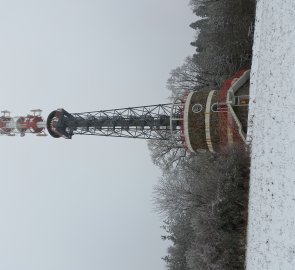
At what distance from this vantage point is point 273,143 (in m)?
20.2

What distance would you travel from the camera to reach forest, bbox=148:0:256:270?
92.6 feet

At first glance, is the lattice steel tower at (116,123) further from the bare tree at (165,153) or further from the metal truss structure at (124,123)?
the bare tree at (165,153)

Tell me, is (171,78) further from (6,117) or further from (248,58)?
(6,117)

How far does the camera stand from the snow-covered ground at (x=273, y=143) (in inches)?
708

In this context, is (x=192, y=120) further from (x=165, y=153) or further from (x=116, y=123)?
(x=165, y=153)

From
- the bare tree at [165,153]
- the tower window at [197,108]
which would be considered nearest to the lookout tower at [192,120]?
the tower window at [197,108]

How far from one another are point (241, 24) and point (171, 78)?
1072 centimetres

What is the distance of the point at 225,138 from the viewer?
89.2 feet

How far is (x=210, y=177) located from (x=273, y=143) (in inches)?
A: 422

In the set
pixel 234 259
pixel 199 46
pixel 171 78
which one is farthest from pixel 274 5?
pixel 199 46

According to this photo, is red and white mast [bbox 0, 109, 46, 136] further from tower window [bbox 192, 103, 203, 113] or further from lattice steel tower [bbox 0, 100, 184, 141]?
tower window [bbox 192, 103, 203, 113]

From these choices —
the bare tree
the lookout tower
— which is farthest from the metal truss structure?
the bare tree

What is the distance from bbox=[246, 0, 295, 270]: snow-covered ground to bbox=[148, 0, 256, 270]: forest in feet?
15.4

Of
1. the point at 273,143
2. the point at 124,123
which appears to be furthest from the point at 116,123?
the point at 273,143
